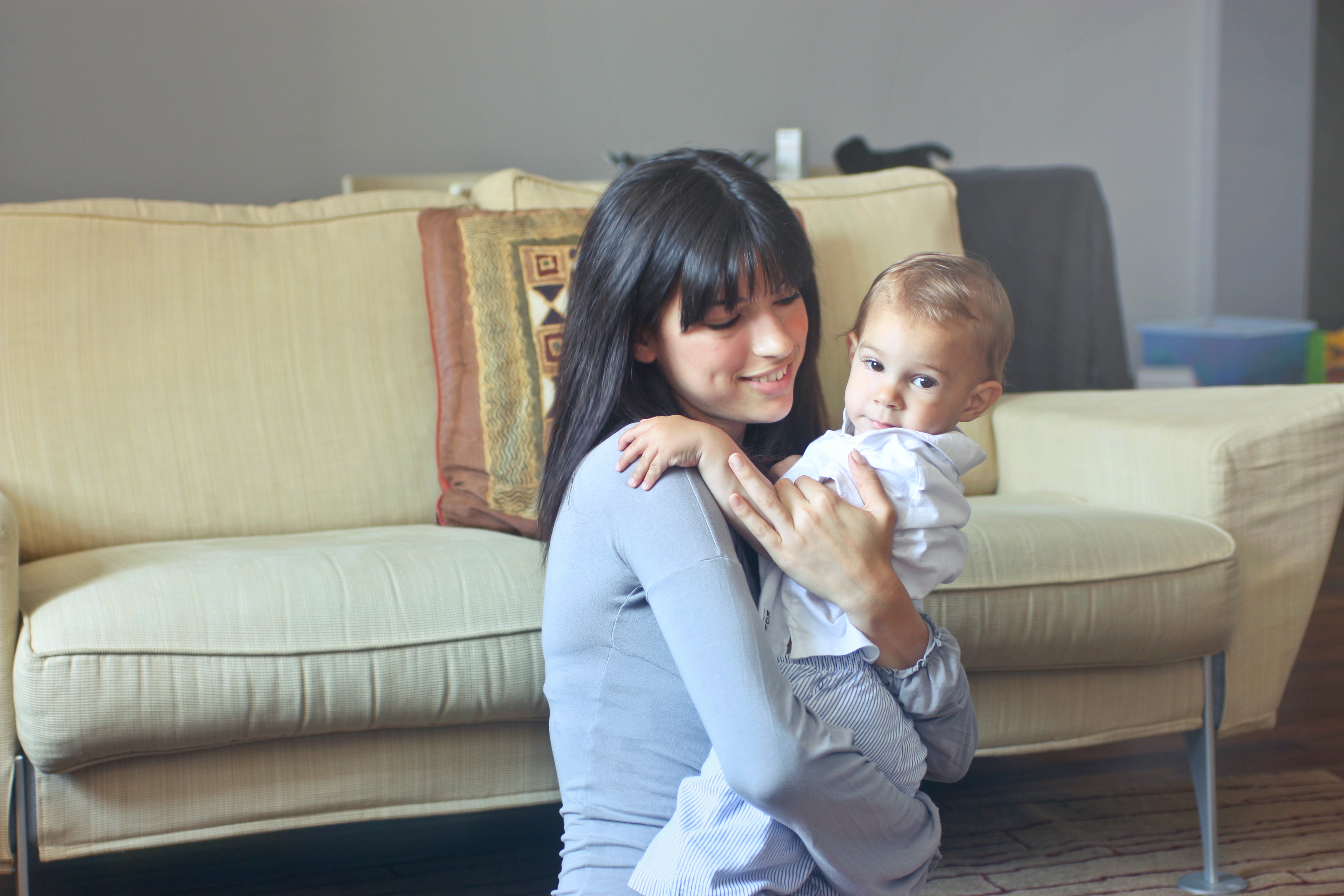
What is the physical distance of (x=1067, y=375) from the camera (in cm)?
291

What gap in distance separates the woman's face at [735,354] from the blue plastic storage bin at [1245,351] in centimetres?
323

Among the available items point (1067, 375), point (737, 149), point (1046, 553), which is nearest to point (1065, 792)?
point (1046, 553)

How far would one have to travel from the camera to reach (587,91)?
3762 mm

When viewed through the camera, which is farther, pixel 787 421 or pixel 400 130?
pixel 400 130

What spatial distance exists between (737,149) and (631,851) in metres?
3.35

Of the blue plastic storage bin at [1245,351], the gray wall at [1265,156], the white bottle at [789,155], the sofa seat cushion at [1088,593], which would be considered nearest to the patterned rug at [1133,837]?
the sofa seat cushion at [1088,593]

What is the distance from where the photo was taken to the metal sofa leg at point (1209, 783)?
58.2 inches

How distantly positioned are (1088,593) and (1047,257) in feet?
4.97

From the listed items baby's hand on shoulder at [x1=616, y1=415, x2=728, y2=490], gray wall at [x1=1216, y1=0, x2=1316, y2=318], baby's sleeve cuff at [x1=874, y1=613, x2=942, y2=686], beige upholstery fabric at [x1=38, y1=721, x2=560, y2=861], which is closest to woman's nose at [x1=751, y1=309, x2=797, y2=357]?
baby's hand on shoulder at [x1=616, y1=415, x2=728, y2=490]

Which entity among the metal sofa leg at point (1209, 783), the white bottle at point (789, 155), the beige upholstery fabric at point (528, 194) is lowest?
the metal sofa leg at point (1209, 783)

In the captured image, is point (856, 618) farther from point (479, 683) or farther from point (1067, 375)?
point (1067, 375)

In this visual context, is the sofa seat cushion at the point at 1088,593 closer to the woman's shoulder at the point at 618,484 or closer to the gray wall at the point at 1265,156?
the woman's shoulder at the point at 618,484

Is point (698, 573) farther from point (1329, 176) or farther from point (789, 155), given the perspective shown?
point (1329, 176)

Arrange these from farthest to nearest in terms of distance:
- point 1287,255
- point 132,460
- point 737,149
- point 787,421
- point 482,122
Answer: point 1287,255
point 737,149
point 482,122
point 132,460
point 787,421
